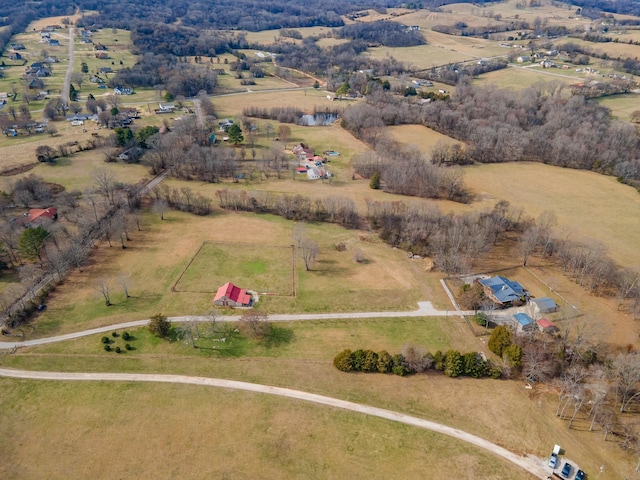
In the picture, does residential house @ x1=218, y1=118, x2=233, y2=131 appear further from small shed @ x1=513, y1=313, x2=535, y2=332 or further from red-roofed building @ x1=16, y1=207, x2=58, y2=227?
small shed @ x1=513, y1=313, x2=535, y2=332

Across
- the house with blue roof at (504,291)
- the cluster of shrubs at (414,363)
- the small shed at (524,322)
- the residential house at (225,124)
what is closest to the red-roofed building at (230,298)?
the cluster of shrubs at (414,363)

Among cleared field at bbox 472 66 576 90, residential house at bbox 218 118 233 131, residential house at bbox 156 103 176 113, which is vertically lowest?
residential house at bbox 218 118 233 131

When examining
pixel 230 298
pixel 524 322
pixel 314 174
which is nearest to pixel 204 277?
pixel 230 298

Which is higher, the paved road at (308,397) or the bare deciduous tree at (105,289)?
the bare deciduous tree at (105,289)

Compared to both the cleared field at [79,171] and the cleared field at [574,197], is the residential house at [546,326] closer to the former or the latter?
the cleared field at [574,197]

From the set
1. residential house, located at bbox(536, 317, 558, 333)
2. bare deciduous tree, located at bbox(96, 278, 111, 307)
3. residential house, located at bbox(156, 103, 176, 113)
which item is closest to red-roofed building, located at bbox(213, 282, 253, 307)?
bare deciduous tree, located at bbox(96, 278, 111, 307)

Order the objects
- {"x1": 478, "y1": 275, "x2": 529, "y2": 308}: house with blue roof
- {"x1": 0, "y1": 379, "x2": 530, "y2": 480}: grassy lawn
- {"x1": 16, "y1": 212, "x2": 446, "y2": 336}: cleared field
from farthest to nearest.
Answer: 1. {"x1": 478, "y1": 275, "x2": 529, "y2": 308}: house with blue roof
2. {"x1": 16, "y1": 212, "x2": 446, "y2": 336}: cleared field
3. {"x1": 0, "y1": 379, "x2": 530, "y2": 480}: grassy lawn

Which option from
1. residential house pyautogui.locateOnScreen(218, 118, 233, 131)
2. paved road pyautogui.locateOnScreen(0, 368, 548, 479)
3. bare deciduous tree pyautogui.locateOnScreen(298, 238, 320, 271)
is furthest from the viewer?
residential house pyautogui.locateOnScreen(218, 118, 233, 131)

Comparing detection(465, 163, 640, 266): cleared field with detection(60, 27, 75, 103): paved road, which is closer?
detection(465, 163, 640, 266): cleared field
